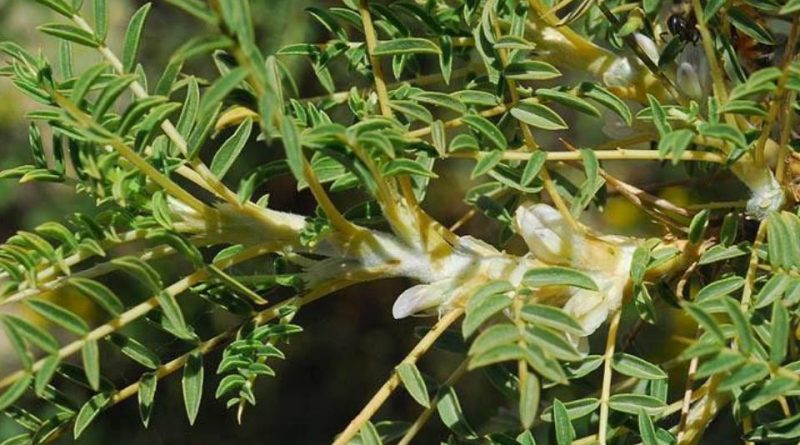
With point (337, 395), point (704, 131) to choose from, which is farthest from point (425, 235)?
point (337, 395)

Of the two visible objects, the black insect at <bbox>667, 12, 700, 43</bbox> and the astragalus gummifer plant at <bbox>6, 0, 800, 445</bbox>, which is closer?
the astragalus gummifer plant at <bbox>6, 0, 800, 445</bbox>

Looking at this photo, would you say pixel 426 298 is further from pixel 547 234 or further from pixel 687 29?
pixel 687 29

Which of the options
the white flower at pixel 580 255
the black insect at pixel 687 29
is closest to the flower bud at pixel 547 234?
the white flower at pixel 580 255

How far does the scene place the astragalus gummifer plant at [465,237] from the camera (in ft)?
1.48

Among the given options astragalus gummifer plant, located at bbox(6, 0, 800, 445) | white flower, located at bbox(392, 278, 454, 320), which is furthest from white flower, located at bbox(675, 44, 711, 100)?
white flower, located at bbox(392, 278, 454, 320)

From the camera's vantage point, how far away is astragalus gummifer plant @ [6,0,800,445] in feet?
1.48

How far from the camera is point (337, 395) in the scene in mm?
1473

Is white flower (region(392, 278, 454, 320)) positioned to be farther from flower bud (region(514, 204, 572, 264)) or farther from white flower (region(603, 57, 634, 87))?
white flower (region(603, 57, 634, 87))

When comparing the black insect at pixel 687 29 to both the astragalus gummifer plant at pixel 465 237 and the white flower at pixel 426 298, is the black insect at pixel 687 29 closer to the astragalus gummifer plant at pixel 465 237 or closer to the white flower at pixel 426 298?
the astragalus gummifer plant at pixel 465 237

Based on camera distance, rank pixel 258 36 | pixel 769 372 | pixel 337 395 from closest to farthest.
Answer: pixel 769 372, pixel 258 36, pixel 337 395

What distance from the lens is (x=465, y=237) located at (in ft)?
1.83

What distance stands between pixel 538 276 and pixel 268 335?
0.44ft

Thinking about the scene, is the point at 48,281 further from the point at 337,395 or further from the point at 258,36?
the point at 337,395

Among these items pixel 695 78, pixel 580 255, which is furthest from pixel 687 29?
pixel 580 255
